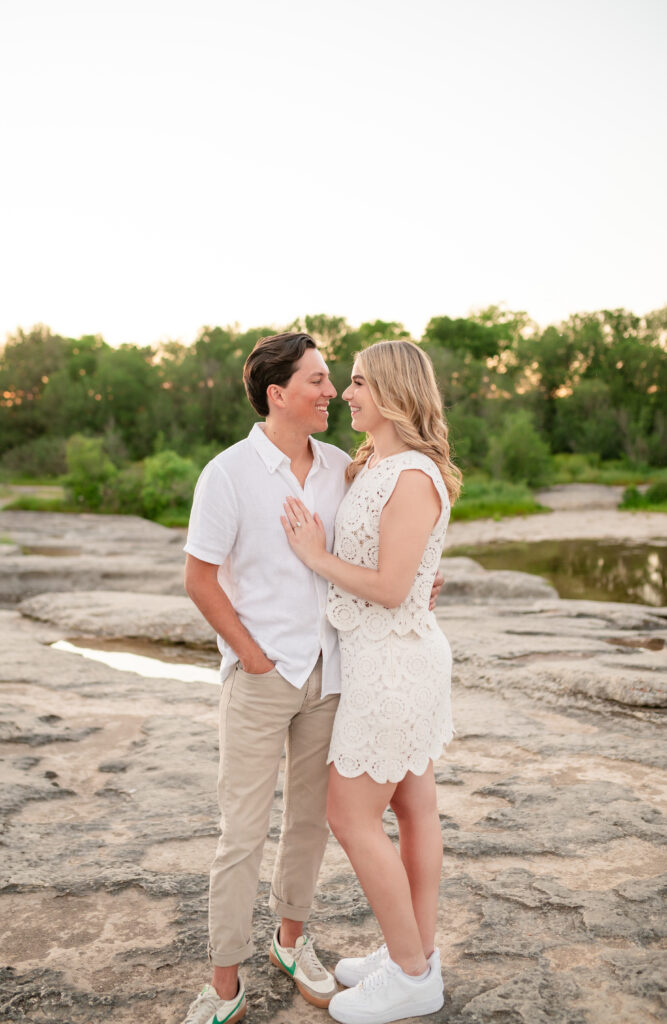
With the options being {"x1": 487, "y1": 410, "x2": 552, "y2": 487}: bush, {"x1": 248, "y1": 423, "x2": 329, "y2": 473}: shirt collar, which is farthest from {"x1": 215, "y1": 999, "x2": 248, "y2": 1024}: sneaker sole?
{"x1": 487, "y1": 410, "x2": 552, "y2": 487}: bush

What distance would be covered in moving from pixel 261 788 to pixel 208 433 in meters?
37.7

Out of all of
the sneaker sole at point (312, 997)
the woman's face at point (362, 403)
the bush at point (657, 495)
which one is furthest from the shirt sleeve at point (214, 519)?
the bush at point (657, 495)

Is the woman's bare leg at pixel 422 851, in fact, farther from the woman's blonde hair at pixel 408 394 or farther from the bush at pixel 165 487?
the bush at pixel 165 487

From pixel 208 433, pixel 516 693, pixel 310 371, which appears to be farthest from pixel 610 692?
pixel 208 433

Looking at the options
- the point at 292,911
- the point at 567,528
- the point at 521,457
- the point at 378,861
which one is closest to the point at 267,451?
the point at 378,861

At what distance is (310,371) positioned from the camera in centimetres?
250

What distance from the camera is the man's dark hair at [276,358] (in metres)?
2.49

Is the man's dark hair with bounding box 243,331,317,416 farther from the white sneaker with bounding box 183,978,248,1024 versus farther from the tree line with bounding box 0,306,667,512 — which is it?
the tree line with bounding box 0,306,667,512

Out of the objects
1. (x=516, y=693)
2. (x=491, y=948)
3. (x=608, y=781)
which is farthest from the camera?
(x=516, y=693)

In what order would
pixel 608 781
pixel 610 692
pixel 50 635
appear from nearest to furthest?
pixel 608 781 < pixel 610 692 < pixel 50 635

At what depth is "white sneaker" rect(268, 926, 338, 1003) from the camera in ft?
8.14

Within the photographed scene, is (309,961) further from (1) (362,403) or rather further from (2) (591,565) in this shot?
(2) (591,565)

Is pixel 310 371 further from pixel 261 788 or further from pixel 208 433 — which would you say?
pixel 208 433

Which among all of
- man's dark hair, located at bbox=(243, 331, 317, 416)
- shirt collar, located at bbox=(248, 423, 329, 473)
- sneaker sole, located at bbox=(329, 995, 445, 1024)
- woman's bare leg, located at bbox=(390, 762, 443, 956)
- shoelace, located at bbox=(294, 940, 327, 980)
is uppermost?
man's dark hair, located at bbox=(243, 331, 317, 416)
